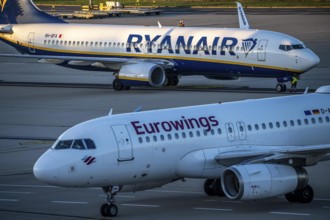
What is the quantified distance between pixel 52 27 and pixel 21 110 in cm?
1421

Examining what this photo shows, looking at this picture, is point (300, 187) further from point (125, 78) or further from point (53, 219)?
point (125, 78)

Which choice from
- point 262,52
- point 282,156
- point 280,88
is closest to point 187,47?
point 262,52

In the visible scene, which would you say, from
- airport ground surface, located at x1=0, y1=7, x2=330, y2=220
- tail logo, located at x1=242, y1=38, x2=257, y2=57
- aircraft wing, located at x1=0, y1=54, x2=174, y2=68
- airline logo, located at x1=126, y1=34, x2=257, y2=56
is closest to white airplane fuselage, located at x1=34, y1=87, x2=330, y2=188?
airport ground surface, located at x1=0, y1=7, x2=330, y2=220

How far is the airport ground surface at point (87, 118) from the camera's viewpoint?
31.1 metres

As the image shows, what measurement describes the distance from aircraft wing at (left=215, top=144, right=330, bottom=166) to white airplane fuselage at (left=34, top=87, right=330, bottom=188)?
0.10 meters

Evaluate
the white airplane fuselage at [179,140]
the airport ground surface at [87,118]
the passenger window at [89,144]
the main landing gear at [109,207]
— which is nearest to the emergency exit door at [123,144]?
the white airplane fuselage at [179,140]

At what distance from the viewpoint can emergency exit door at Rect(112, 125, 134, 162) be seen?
30094 mm

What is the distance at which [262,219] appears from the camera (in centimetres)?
2962

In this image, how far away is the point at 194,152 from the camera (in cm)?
3155

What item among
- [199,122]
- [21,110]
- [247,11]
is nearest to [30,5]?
[21,110]

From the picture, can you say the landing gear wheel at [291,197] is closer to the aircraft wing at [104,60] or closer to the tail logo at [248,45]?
the tail logo at [248,45]

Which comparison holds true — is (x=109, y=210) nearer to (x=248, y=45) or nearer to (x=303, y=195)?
(x=303, y=195)

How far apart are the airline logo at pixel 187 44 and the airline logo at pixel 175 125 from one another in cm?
2902

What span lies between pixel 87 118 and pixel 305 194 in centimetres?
2147
